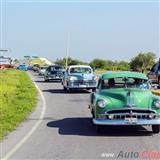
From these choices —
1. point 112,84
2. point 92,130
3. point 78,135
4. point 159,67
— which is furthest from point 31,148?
point 159,67

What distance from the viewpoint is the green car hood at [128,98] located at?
42.4ft

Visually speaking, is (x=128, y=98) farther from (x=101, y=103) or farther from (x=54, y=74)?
(x=54, y=74)

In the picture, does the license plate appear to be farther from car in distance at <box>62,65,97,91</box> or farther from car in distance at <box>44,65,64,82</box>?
car in distance at <box>44,65,64,82</box>

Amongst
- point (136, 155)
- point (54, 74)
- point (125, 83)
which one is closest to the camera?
point (136, 155)

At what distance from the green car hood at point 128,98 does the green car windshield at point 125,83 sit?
681 millimetres

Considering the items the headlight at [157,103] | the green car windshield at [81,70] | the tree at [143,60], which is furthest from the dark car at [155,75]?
the tree at [143,60]

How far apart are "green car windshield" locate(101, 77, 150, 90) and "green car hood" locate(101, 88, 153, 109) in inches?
26.8

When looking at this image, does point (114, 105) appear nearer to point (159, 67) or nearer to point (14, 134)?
point (14, 134)

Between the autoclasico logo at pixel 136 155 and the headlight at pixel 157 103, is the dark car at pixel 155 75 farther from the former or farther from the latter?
the autoclasico logo at pixel 136 155

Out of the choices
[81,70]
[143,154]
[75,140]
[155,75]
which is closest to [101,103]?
[75,140]

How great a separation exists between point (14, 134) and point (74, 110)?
626cm

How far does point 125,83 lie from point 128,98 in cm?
136

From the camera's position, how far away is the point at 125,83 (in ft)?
47.2

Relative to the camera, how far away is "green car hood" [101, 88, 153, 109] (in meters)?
12.9
